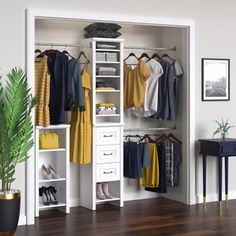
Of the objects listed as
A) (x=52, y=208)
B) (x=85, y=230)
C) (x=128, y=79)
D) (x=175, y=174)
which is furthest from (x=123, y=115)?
(x=85, y=230)

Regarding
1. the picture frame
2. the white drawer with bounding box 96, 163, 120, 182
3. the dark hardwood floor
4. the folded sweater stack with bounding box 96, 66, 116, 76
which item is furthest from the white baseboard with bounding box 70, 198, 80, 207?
the picture frame

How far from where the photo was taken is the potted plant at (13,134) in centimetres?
523

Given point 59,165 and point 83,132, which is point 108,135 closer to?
point 83,132

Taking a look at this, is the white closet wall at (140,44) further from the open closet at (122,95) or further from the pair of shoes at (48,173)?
the pair of shoes at (48,173)

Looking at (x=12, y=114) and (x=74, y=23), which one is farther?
(x=74, y=23)

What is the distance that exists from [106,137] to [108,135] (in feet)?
0.11

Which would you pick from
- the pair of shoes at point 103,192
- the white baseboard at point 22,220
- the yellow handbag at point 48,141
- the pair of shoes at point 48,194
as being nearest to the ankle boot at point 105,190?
the pair of shoes at point 103,192

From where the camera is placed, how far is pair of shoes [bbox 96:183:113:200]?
6695 mm

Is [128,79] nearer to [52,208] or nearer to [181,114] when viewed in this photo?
[181,114]

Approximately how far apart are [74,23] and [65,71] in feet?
2.70

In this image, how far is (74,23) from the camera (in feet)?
22.2

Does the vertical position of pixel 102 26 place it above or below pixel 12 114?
above

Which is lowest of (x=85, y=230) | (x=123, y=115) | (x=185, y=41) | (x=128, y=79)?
(x=85, y=230)

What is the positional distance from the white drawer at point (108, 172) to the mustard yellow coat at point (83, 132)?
200 mm
